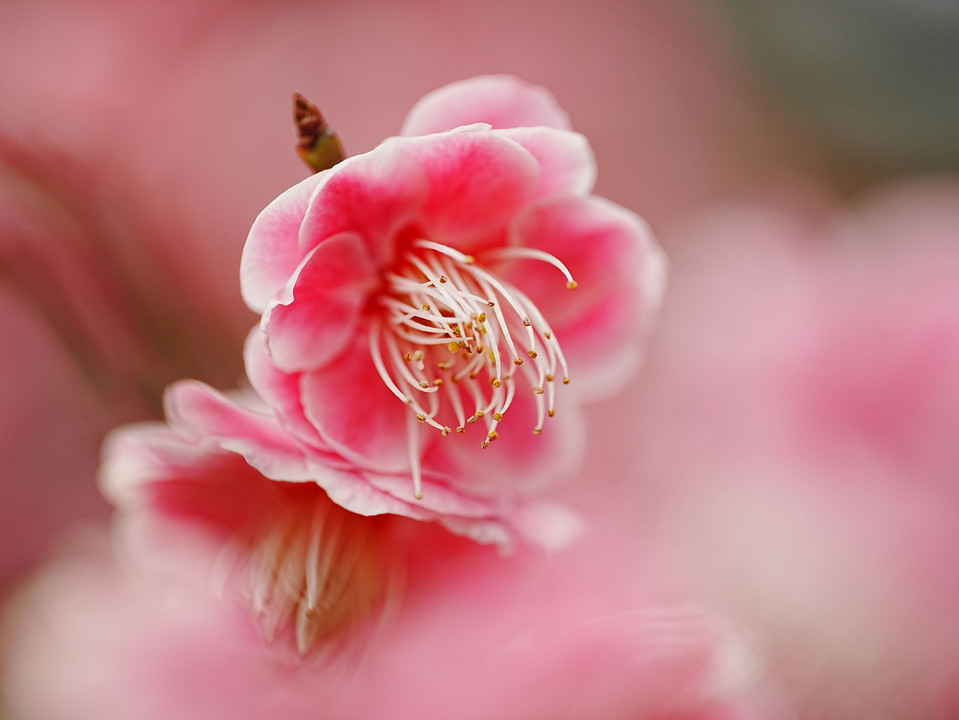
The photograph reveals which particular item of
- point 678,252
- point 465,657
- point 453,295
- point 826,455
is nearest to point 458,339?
point 453,295

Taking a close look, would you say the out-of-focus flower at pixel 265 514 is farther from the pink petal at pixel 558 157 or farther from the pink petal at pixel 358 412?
the pink petal at pixel 558 157

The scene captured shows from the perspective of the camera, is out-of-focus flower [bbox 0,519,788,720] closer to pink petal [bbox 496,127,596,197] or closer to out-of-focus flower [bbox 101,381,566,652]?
out-of-focus flower [bbox 101,381,566,652]

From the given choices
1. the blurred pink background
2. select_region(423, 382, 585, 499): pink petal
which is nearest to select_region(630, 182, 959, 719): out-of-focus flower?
the blurred pink background

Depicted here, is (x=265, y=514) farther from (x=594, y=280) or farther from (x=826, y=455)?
(x=826, y=455)

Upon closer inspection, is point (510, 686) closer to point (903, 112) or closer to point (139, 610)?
point (139, 610)

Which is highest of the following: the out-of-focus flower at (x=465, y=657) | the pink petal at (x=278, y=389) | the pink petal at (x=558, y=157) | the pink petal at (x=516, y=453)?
the pink petal at (x=558, y=157)

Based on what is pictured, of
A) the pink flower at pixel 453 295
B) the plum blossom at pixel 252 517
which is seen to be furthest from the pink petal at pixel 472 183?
the plum blossom at pixel 252 517
